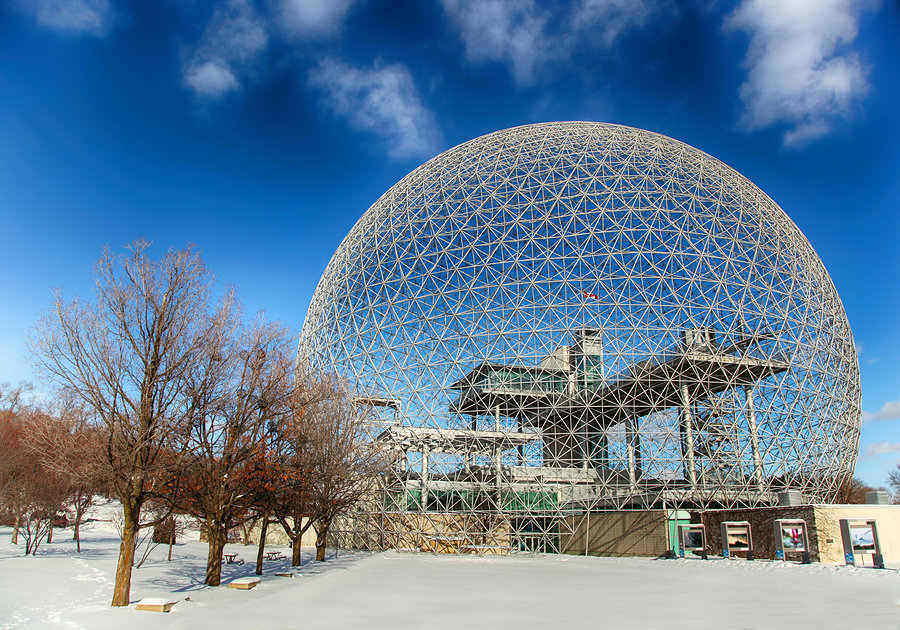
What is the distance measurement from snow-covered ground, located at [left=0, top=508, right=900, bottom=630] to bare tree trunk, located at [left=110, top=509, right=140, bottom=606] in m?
0.25

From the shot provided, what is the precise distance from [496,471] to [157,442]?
53.5 ft

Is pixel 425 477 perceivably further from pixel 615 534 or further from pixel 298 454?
pixel 298 454

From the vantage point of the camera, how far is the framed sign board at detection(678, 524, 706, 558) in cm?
2170

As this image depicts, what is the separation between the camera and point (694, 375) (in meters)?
23.4

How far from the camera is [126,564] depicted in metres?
9.59

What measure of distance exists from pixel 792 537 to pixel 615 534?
6.34m

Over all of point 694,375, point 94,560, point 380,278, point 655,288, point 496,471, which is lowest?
point 94,560

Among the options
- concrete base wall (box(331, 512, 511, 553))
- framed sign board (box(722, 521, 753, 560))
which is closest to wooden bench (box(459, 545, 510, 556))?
concrete base wall (box(331, 512, 511, 553))

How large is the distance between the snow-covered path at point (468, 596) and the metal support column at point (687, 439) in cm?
501

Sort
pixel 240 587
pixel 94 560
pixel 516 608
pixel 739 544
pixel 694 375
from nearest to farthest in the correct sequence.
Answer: pixel 516 608, pixel 240 587, pixel 94 560, pixel 739 544, pixel 694 375

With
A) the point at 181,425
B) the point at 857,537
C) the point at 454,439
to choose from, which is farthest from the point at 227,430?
the point at 857,537

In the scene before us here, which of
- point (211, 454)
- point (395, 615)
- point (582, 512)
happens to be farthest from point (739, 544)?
point (211, 454)

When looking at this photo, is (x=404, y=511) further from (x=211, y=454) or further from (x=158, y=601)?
(x=158, y=601)

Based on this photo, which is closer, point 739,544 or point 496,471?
point 739,544
